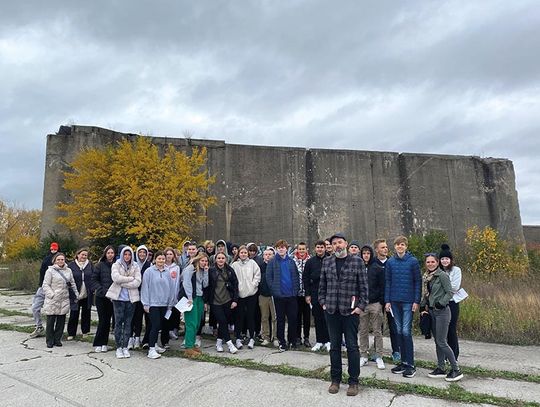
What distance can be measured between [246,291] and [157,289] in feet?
4.99

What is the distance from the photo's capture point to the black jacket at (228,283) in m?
6.85

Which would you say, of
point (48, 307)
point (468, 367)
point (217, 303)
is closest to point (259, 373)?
point (217, 303)

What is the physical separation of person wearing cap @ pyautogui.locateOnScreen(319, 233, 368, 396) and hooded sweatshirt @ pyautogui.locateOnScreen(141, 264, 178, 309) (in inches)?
112

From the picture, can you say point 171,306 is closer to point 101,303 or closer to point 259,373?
point 101,303

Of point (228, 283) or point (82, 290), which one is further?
point (82, 290)

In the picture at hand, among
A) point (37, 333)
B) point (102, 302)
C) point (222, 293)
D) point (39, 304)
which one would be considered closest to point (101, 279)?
point (102, 302)

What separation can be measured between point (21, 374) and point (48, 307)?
5.69 ft

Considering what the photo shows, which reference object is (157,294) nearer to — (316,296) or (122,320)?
(122,320)

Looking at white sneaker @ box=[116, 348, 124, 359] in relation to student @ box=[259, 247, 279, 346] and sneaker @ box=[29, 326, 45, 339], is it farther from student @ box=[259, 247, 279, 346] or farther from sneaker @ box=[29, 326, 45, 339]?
sneaker @ box=[29, 326, 45, 339]

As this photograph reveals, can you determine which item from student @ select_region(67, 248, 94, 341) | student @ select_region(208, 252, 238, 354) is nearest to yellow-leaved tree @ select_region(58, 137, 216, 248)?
student @ select_region(67, 248, 94, 341)

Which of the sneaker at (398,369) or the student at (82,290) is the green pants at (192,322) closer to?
the student at (82,290)

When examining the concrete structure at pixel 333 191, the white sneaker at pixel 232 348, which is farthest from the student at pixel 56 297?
the concrete structure at pixel 333 191

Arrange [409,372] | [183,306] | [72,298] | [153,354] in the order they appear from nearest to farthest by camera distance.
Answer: [409,372]
[153,354]
[183,306]
[72,298]

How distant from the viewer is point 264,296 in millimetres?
7480
